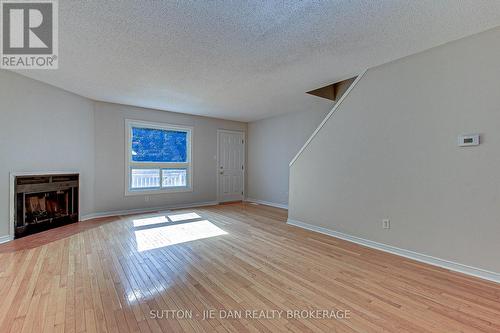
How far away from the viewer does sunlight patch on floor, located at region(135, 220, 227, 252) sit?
10.4ft

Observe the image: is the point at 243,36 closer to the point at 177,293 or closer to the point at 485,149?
the point at 177,293

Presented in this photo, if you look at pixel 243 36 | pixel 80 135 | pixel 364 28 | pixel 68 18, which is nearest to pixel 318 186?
pixel 364 28

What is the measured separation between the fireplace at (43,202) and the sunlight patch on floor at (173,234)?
1623mm

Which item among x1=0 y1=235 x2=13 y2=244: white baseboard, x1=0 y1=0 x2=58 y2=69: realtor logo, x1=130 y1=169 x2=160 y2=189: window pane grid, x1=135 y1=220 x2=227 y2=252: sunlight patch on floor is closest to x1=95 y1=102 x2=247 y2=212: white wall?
x1=130 y1=169 x2=160 y2=189: window pane grid

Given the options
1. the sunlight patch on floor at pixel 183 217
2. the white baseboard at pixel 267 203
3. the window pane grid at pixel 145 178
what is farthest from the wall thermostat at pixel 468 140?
the window pane grid at pixel 145 178

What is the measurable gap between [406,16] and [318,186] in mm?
2542

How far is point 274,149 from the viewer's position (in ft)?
20.3

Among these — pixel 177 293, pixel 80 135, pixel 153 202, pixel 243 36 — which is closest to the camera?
pixel 177 293

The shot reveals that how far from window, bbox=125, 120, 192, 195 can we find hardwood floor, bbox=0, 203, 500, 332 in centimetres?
199

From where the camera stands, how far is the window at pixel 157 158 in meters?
Answer: 5.13

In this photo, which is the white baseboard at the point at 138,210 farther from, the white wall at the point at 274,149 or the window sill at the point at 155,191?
the white wall at the point at 274,149

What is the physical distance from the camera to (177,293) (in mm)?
1963

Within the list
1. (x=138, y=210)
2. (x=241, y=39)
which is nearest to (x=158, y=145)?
(x=138, y=210)

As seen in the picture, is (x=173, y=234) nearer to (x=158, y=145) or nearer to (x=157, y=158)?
(x=157, y=158)
